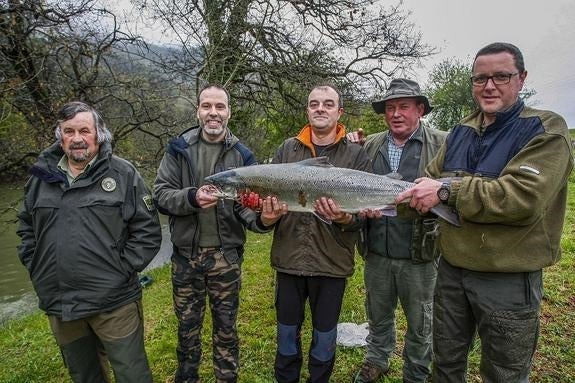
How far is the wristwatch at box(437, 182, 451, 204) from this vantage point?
267 centimetres

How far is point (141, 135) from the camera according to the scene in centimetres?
1238

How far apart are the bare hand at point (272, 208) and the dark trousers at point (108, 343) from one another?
1391 millimetres

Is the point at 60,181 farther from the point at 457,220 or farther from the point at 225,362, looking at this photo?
the point at 457,220

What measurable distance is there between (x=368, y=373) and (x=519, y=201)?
2.43 m

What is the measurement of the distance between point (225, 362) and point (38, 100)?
7591mm

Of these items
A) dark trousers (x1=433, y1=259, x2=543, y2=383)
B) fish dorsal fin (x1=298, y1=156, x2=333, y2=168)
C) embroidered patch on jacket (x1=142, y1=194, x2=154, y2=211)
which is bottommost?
dark trousers (x1=433, y1=259, x2=543, y2=383)

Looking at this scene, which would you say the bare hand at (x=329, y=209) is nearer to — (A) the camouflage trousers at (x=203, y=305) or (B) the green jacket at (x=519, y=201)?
(B) the green jacket at (x=519, y=201)

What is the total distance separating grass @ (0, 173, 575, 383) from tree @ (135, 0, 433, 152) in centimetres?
592

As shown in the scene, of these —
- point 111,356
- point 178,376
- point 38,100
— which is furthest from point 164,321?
point 38,100

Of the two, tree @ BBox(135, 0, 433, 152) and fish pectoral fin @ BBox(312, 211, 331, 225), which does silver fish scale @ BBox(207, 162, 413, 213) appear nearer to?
fish pectoral fin @ BBox(312, 211, 331, 225)

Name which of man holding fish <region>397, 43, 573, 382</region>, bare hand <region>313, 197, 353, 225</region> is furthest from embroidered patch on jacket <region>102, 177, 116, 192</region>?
man holding fish <region>397, 43, 573, 382</region>

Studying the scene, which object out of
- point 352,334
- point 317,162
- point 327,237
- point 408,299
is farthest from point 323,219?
A: point 352,334

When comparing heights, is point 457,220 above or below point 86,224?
above

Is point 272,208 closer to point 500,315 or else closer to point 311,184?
point 311,184
